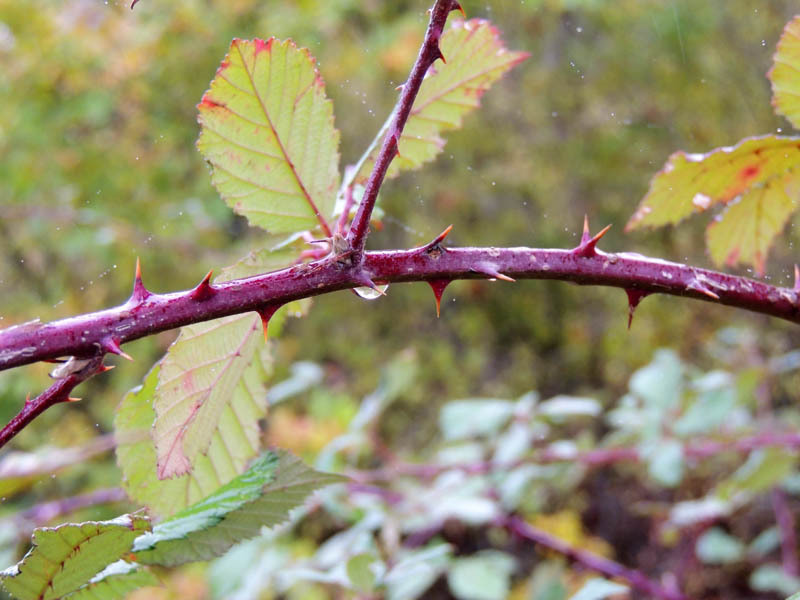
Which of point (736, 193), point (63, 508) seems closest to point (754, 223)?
point (736, 193)

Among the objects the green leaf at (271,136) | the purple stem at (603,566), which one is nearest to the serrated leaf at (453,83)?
the green leaf at (271,136)

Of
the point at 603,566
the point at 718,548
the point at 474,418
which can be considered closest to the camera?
the point at 603,566

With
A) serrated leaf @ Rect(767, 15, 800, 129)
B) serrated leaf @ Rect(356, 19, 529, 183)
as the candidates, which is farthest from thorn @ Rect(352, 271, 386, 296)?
serrated leaf @ Rect(767, 15, 800, 129)

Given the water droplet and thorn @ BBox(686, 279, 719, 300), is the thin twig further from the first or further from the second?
thorn @ BBox(686, 279, 719, 300)

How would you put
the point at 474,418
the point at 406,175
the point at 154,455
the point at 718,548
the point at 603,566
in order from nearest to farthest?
1. the point at 154,455
2. the point at 603,566
3. the point at 474,418
4. the point at 718,548
5. the point at 406,175

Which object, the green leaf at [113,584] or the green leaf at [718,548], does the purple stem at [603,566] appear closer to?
the green leaf at [718,548]

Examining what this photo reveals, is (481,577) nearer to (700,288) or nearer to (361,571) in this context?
(361,571)
